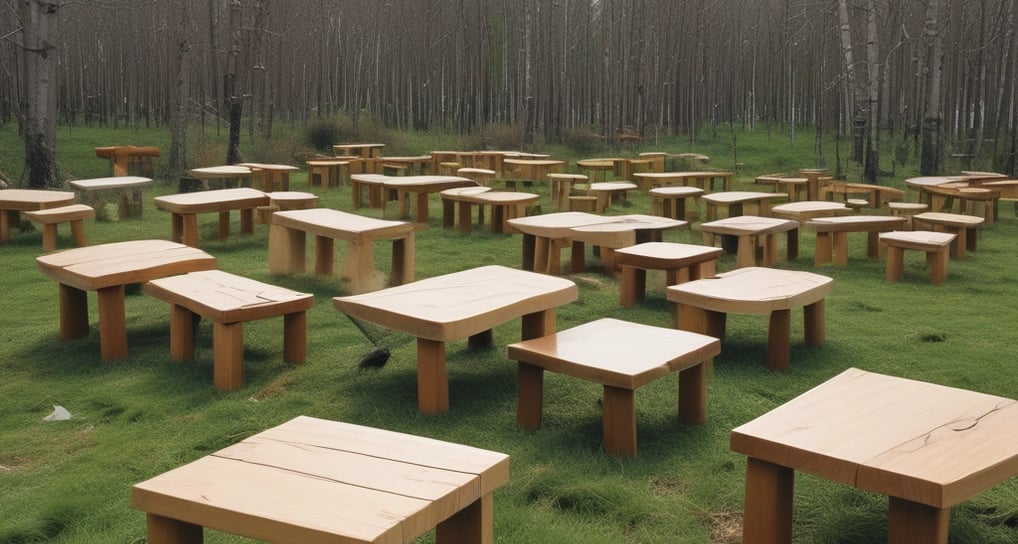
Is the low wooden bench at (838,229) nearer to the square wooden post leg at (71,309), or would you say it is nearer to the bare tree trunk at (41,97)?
the square wooden post leg at (71,309)

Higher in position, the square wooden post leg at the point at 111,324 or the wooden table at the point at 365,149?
the wooden table at the point at 365,149

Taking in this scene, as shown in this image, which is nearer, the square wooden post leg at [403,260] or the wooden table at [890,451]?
the wooden table at [890,451]

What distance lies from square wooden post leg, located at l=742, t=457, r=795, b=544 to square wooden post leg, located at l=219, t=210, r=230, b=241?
541cm

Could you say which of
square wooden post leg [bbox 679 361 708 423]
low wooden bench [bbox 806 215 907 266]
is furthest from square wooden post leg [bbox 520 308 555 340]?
low wooden bench [bbox 806 215 907 266]

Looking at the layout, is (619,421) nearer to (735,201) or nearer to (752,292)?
(752,292)

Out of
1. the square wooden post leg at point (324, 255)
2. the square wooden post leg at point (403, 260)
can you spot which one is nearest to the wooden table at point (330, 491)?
the square wooden post leg at point (403, 260)

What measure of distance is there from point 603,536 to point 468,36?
57.8 ft

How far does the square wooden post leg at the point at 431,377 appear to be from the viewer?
10.4 ft

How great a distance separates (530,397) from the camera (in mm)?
3070

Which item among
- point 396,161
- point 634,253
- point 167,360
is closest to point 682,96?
point 396,161

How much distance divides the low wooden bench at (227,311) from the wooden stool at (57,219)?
2.73 m

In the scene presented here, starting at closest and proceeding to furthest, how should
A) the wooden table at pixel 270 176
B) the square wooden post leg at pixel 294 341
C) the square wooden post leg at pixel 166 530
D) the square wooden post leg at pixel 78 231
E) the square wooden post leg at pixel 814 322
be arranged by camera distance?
the square wooden post leg at pixel 166 530 < the square wooden post leg at pixel 294 341 < the square wooden post leg at pixel 814 322 < the square wooden post leg at pixel 78 231 < the wooden table at pixel 270 176

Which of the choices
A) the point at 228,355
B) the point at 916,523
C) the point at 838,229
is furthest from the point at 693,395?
the point at 838,229

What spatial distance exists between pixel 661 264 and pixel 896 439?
2.44m
